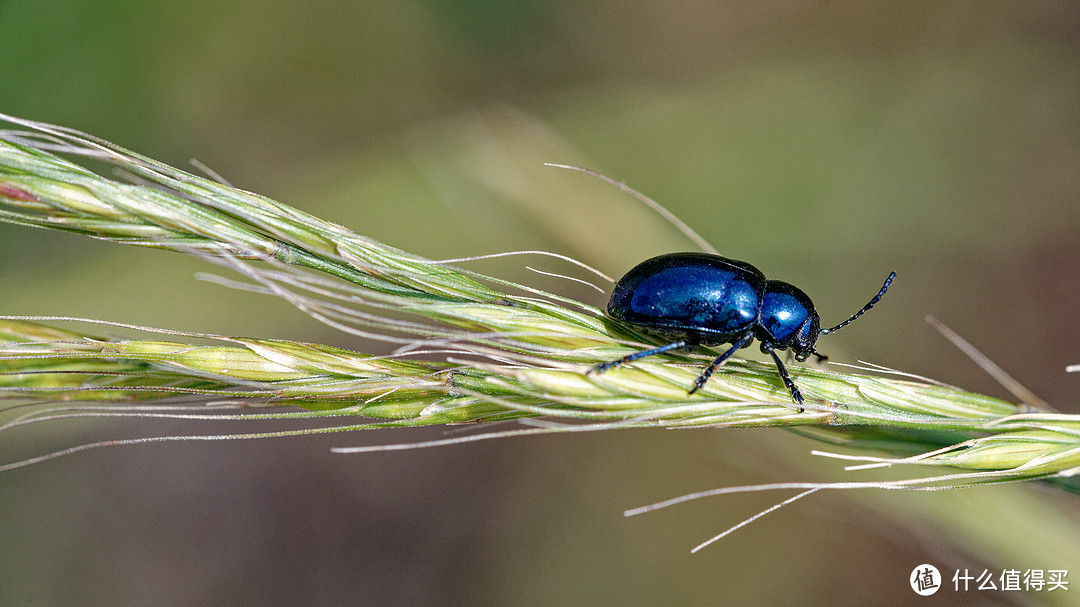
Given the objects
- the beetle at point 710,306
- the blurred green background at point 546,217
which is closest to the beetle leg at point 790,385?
the beetle at point 710,306

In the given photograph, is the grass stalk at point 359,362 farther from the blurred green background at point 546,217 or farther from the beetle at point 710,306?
the blurred green background at point 546,217

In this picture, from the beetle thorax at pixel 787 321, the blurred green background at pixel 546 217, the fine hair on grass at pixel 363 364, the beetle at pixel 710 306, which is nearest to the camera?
the fine hair on grass at pixel 363 364

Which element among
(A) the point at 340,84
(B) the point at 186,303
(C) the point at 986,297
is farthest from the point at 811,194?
(B) the point at 186,303

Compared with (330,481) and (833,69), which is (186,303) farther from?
(833,69)

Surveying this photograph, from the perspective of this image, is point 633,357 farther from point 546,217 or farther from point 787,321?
point 546,217

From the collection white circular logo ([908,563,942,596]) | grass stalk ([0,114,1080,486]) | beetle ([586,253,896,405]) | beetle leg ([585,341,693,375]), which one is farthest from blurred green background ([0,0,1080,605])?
grass stalk ([0,114,1080,486])

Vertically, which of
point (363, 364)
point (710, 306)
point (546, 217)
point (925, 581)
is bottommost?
point (925, 581)

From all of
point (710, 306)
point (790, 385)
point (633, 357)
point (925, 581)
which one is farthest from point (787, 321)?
point (925, 581)
